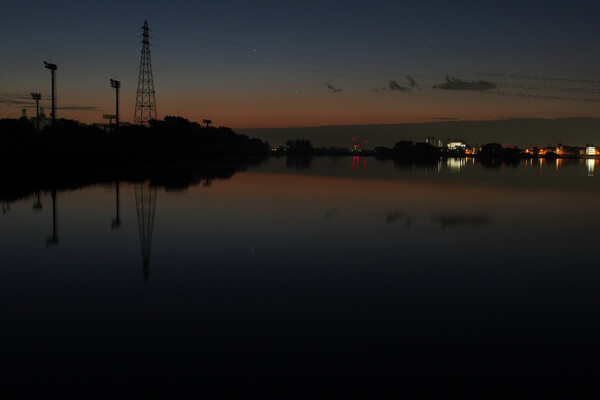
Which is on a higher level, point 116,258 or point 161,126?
point 161,126

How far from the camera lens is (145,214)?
781 inches

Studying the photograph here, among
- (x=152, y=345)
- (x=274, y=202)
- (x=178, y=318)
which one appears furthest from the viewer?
(x=274, y=202)

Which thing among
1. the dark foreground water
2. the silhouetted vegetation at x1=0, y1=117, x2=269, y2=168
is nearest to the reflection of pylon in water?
the dark foreground water

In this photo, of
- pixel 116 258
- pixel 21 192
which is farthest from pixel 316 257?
pixel 21 192

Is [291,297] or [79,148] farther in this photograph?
[79,148]

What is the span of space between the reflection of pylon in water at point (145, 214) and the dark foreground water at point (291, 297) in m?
0.13

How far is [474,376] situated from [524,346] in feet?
4.60

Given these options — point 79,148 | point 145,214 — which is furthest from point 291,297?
point 79,148

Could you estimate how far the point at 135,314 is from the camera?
8312 mm

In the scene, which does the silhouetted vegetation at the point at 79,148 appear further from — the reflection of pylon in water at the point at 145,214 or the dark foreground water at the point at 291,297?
the dark foreground water at the point at 291,297

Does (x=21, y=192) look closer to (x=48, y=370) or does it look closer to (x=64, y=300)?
(x=64, y=300)

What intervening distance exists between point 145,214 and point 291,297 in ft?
39.1

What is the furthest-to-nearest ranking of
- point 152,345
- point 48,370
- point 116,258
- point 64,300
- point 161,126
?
point 161,126 → point 116,258 → point 64,300 → point 152,345 → point 48,370

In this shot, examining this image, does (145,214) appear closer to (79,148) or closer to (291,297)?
(291,297)
